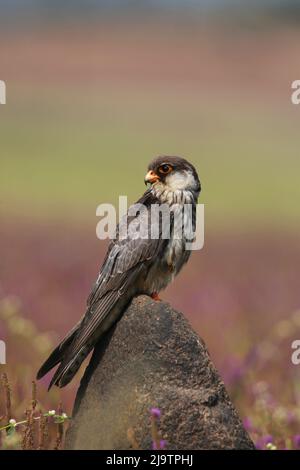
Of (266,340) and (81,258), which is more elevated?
(81,258)

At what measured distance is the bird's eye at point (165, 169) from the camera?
741 cm

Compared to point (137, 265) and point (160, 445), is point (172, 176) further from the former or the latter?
point (160, 445)

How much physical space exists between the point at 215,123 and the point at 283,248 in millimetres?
40848

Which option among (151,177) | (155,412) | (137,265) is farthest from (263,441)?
(151,177)

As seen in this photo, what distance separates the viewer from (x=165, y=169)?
743 cm

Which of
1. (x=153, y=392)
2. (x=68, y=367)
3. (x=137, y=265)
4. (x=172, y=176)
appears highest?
(x=172, y=176)

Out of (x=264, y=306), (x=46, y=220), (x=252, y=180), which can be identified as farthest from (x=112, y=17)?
(x=264, y=306)

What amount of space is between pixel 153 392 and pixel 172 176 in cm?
162

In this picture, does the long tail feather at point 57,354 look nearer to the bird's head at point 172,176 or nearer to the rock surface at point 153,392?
the rock surface at point 153,392

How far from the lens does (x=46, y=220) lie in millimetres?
23812

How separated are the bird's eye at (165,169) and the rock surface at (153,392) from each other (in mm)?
1086

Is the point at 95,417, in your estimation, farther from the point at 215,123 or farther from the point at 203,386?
the point at 215,123

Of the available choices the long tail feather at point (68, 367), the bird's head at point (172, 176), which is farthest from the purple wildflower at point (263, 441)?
the bird's head at point (172, 176)

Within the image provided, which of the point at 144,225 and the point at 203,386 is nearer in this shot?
the point at 203,386
